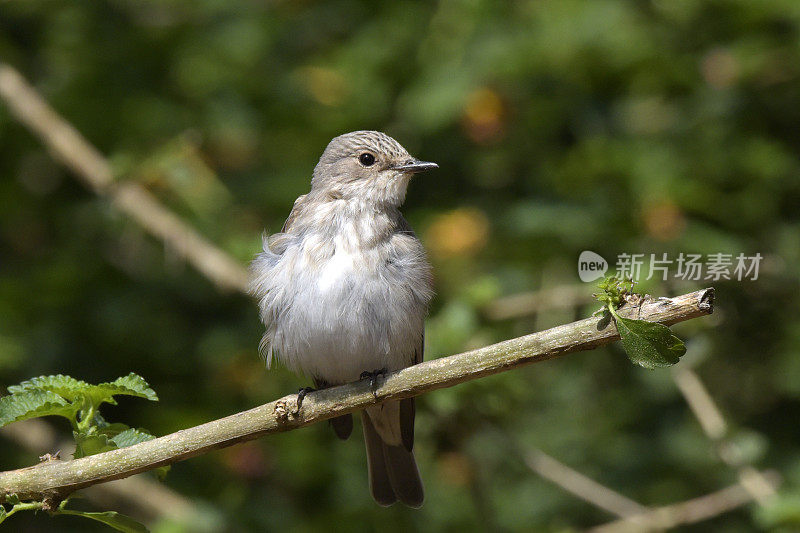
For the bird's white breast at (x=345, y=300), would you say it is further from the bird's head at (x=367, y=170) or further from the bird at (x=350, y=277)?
the bird's head at (x=367, y=170)

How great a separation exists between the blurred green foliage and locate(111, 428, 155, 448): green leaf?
8.59 ft

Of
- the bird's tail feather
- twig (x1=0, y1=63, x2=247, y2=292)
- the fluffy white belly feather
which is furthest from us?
twig (x1=0, y1=63, x2=247, y2=292)

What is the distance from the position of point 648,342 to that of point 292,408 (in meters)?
1.11

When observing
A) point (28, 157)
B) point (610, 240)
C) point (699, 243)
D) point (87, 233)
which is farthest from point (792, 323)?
point (28, 157)

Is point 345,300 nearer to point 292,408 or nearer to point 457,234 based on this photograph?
point 292,408

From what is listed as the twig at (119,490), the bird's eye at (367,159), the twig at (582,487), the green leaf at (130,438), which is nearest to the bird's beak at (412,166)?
the bird's eye at (367,159)

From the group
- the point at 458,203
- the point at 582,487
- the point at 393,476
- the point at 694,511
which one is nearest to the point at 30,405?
the point at 393,476

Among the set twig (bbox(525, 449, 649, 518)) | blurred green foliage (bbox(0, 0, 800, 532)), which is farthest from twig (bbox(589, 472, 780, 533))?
blurred green foliage (bbox(0, 0, 800, 532))

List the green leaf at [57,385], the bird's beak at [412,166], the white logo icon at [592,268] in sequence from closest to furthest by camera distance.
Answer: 1. the green leaf at [57,385]
2. the white logo icon at [592,268]
3. the bird's beak at [412,166]

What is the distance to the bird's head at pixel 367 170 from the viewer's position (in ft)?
15.6

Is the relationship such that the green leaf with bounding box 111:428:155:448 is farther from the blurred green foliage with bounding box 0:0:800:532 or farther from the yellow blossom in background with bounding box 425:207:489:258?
the yellow blossom in background with bounding box 425:207:489:258

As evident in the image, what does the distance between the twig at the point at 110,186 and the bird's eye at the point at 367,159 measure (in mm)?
1285

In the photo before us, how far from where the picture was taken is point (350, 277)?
171 inches

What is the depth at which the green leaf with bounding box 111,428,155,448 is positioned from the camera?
2939 mm
